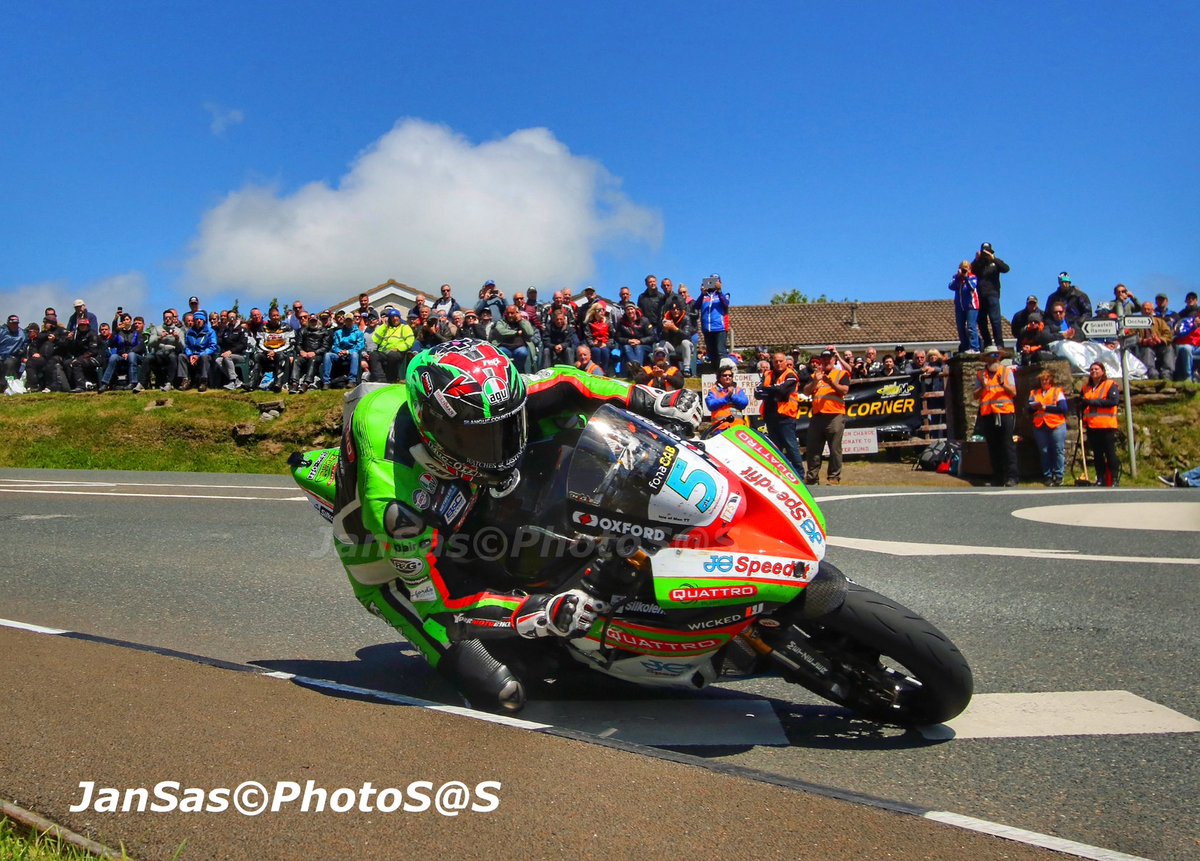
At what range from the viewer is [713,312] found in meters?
17.7

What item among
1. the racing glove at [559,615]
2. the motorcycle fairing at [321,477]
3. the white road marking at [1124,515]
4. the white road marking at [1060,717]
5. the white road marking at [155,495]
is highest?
the motorcycle fairing at [321,477]

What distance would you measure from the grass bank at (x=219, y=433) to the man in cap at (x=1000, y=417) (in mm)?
1979

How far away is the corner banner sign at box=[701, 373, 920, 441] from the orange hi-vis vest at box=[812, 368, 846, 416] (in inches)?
115

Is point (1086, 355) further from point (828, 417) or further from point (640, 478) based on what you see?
point (640, 478)

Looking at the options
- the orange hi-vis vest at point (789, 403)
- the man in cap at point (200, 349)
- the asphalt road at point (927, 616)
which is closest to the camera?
the asphalt road at point (927, 616)

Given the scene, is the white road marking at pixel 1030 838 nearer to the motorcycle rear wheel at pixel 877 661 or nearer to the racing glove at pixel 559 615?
the motorcycle rear wheel at pixel 877 661

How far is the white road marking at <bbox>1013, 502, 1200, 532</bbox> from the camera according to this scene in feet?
29.8

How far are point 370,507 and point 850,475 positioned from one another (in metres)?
13.0

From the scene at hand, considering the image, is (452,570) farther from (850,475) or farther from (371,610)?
(850,475)

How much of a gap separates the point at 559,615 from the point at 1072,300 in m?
16.6

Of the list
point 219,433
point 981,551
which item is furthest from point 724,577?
point 219,433

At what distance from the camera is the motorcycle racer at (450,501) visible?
405cm

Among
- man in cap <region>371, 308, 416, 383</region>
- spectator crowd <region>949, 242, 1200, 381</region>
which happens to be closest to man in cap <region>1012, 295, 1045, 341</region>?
spectator crowd <region>949, 242, 1200, 381</region>

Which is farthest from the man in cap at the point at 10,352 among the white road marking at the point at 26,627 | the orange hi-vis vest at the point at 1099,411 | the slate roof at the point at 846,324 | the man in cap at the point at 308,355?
the slate roof at the point at 846,324
